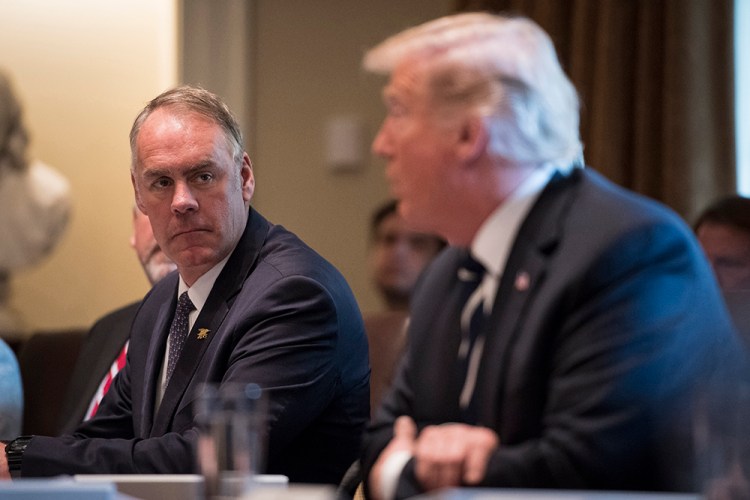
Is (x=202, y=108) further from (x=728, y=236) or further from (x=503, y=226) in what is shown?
(x=728, y=236)

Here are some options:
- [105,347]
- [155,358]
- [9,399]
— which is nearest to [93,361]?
[105,347]

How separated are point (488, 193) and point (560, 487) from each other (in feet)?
1.82

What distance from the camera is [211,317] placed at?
9.79ft

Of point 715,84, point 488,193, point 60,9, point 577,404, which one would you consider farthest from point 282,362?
point 60,9

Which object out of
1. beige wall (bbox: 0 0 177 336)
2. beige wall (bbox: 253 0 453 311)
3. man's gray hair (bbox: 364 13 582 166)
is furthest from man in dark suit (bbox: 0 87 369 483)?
beige wall (bbox: 0 0 177 336)

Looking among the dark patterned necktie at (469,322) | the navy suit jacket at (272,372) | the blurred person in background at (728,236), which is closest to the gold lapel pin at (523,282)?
the dark patterned necktie at (469,322)

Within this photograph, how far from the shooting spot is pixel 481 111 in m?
2.17

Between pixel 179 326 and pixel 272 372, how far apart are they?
47 cm

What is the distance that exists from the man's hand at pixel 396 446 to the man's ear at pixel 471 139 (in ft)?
1.65

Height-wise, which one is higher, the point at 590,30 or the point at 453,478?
the point at 590,30

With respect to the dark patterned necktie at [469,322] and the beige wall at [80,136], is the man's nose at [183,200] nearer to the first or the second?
the dark patterned necktie at [469,322]

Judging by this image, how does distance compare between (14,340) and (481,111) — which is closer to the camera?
(481,111)

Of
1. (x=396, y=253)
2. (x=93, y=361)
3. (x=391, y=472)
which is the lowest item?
(x=93, y=361)

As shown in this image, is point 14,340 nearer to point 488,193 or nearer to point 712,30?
point 712,30
